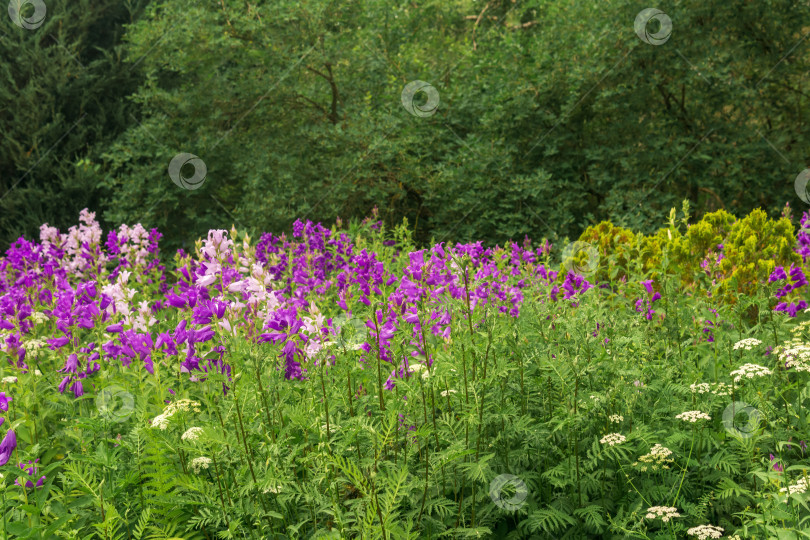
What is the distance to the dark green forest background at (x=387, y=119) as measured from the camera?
8.69m

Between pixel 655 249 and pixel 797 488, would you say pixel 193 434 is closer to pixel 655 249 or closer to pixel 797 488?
pixel 797 488

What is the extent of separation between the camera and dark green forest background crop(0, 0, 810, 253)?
8.69 m

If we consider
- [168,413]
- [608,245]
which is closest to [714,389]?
[168,413]

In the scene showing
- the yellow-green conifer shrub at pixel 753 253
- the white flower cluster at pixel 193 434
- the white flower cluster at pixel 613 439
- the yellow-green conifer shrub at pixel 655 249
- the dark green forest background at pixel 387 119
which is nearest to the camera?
the white flower cluster at pixel 193 434

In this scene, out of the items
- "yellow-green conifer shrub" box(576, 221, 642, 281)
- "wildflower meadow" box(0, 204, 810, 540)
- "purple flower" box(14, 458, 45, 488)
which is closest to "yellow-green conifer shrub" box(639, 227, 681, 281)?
"yellow-green conifer shrub" box(576, 221, 642, 281)

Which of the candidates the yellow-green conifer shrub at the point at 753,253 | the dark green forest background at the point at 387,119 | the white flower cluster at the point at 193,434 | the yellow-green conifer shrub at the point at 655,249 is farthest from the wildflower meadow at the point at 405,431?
the dark green forest background at the point at 387,119

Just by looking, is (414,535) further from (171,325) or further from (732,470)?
(171,325)

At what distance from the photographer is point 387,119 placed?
9.16 meters

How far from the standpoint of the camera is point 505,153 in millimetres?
8875

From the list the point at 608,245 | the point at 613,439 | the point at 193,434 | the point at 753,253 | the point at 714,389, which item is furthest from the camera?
the point at 608,245

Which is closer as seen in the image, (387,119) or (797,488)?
(797,488)

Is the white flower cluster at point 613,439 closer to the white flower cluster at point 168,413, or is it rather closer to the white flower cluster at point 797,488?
the white flower cluster at point 797,488

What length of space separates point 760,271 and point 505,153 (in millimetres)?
5108

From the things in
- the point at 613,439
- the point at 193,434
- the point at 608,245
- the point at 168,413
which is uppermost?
the point at 608,245
